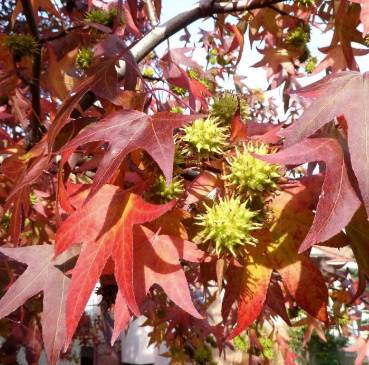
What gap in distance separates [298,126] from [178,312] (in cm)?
145

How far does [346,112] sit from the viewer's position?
2.35 ft

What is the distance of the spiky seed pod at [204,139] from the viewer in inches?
30.7

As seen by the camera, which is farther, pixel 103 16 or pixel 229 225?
pixel 103 16

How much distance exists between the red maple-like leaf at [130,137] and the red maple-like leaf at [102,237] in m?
0.08

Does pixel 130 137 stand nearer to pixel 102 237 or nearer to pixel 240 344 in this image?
pixel 102 237

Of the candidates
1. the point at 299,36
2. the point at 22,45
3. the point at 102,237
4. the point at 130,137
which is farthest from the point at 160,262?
the point at 299,36

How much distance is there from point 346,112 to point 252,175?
6.8 inches

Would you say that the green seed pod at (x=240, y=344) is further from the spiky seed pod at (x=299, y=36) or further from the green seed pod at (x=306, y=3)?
the green seed pod at (x=306, y=3)

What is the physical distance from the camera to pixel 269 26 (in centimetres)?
163

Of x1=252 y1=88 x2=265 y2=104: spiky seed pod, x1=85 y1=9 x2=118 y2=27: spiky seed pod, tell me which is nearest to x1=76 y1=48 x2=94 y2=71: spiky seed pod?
x1=85 y1=9 x2=118 y2=27: spiky seed pod

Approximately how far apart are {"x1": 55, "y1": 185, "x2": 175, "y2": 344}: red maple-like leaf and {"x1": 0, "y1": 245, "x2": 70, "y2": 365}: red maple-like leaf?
0.09 metres

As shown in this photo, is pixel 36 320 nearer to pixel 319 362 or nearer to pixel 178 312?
pixel 178 312

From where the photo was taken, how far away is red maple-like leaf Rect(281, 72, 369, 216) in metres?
0.63

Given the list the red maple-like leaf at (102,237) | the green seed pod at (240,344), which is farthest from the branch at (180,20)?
the green seed pod at (240,344)
